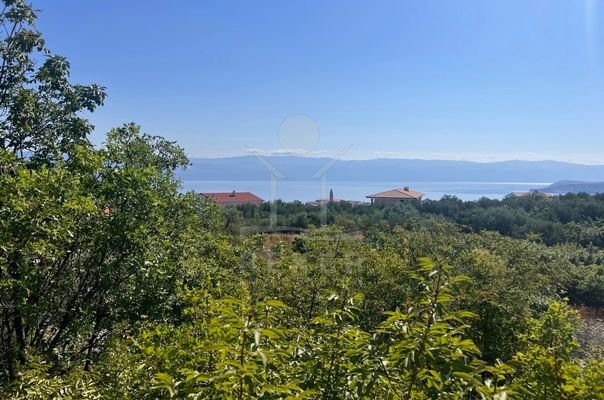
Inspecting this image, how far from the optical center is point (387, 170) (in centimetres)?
4075

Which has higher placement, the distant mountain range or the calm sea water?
the distant mountain range

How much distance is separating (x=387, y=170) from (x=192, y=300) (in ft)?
130

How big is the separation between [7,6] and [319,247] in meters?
Answer: 5.94

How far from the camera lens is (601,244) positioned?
24828 mm

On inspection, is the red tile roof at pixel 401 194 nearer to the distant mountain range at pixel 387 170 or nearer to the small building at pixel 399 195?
the small building at pixel 399 195

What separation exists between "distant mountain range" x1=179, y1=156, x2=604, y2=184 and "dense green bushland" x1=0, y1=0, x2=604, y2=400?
2470mm

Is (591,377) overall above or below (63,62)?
below

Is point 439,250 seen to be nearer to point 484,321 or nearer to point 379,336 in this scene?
point 484,321

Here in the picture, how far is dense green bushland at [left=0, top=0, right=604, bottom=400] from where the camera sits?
1.53m

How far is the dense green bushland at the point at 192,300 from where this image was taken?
60.1 inches

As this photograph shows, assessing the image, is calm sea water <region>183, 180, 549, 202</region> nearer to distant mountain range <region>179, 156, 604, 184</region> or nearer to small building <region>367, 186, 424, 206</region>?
distant mountain range <region>179, 156, 604, 184</region>

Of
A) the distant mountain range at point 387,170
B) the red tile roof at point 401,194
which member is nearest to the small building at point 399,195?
the red tile roof at point 401,194

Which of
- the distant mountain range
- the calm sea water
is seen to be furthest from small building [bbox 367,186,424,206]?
the distant mountain range

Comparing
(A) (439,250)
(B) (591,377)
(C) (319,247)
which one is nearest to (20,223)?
(B) (591,377)
